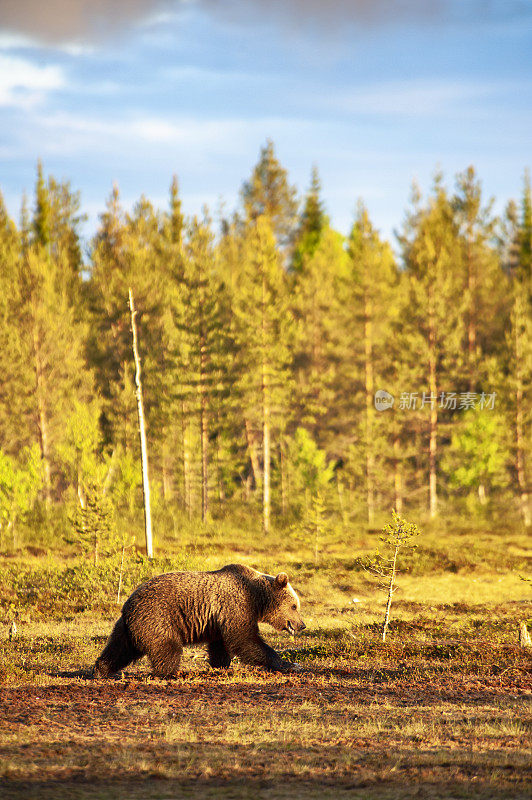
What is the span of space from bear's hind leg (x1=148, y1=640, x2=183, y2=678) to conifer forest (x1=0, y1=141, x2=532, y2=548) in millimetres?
24088

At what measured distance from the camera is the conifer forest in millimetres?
44531

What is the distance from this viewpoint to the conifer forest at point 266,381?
4453 centimetres

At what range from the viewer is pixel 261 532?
42.9 meters

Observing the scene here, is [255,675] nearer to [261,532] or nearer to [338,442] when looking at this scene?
[261,532]

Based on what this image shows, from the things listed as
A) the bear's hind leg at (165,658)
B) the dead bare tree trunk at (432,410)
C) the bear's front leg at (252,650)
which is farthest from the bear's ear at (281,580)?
the dead bare tree trunk at (432,410)

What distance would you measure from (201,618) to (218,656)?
4.54ft

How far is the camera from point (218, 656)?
47.4ft

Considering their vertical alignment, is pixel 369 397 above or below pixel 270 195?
below

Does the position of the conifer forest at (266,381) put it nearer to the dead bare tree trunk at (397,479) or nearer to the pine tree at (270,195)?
the dead bare tree trunk at (397,479)

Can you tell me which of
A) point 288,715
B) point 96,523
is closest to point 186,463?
point 96,523

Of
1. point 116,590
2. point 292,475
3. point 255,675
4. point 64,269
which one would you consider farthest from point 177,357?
point 255,675

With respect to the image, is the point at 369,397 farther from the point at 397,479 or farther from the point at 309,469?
the point at 309,469

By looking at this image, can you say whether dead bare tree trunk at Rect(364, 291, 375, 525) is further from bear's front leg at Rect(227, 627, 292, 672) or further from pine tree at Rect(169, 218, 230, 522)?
bear's front leg at Rect(227, 627, 292, 672)

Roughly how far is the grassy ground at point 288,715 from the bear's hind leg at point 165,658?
209mm
